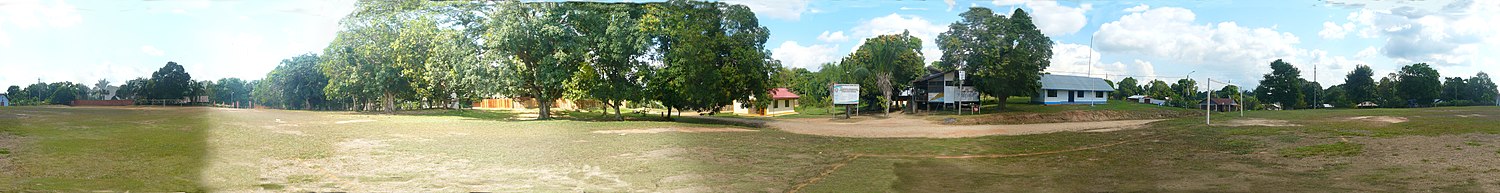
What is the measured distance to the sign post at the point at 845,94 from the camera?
439 cm

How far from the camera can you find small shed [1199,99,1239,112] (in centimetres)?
381

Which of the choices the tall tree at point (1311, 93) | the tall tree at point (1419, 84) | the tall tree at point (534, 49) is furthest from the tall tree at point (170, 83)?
the tall tree at point (1419, 84)

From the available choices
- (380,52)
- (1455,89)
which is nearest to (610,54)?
(380,52)

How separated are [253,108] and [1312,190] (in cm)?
548

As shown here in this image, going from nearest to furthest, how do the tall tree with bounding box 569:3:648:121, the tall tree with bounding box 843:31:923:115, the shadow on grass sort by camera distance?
the shadow on grass → the tall tree with bounding box 843:31:923:115 → the tall tree with bounding box 569:3:648:121

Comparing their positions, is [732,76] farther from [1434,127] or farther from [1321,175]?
[1434,127]

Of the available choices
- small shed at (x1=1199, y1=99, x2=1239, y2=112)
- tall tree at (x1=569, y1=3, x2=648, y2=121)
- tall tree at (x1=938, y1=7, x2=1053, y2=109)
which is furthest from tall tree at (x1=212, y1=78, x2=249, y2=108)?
small shed at (x1=1199, y1=99, x2=1239, y2=112)

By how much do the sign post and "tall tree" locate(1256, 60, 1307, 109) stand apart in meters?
2.14

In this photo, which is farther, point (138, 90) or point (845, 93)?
point (845, 93)

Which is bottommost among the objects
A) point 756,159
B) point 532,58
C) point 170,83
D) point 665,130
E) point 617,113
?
point 756,159

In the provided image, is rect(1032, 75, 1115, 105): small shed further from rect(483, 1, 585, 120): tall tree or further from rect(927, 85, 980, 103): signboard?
rect(483, 1, 585, 120): tall tree

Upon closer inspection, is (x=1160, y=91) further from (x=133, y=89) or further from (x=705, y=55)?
(x=133, y=89)

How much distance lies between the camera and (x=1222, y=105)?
3.86 meters

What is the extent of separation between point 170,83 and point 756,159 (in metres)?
3.22
